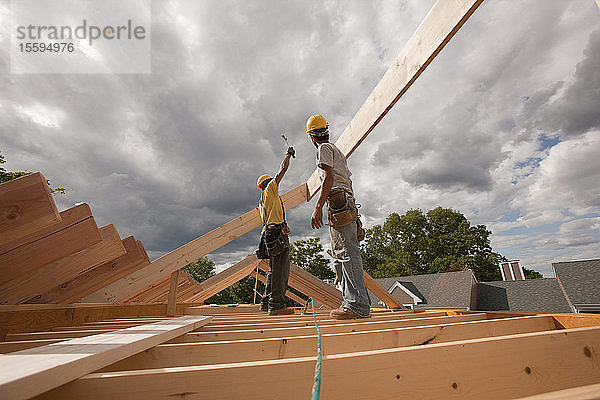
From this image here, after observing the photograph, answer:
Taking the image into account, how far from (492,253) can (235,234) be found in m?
38.5

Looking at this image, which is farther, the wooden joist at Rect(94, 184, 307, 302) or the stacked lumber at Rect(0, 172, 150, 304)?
the wooden joist at Rect(94, 184, 307, 302)

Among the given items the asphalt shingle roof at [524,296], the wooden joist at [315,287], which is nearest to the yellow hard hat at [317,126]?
the wooden joist at [315,287]

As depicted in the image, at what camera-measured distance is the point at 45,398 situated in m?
0.61

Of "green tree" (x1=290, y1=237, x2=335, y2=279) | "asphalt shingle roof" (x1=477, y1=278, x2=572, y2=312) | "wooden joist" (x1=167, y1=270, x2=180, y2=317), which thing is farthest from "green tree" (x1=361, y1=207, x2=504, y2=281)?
"wooden joist" (x1=167, y1=270, x2=180, y2=317)

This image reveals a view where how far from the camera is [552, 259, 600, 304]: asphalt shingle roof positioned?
41.5ft

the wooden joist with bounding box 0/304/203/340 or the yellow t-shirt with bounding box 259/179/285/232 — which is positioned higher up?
the yellow t-shirt with bounding box 259/179/285/232

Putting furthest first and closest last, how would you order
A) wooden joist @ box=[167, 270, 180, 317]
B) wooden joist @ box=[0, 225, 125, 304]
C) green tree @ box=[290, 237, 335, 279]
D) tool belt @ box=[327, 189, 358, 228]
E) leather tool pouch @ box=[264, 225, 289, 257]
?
green tree @ box=[290, 237, 335, 279] → leather tool pouch @ box=[264, 225, 289, 257] → wooden joist @ box=[167, 270, 180, 317] → tool belt @ box=[327, 189, 358, 228] → wooden joist @ box=[0, 225, 125, 304]


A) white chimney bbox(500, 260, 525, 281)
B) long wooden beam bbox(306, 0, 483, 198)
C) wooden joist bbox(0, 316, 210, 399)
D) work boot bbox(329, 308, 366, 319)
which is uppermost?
white chimney bbox(500, 260, 525, 281)

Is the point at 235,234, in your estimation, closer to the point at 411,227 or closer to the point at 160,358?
the point at 160,358

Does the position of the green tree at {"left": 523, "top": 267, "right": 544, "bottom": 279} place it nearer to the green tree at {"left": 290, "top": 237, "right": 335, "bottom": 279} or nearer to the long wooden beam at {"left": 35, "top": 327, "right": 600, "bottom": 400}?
the green tree at {"left": 290, "top": 237, "right": 335, "bottom": 279}

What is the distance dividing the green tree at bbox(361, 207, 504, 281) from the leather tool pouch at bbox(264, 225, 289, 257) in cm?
3482

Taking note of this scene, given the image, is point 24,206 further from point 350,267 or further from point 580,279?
point 580,279

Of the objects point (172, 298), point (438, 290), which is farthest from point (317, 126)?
point (438, 290)

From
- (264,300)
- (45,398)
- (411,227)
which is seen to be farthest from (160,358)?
(411,227)
